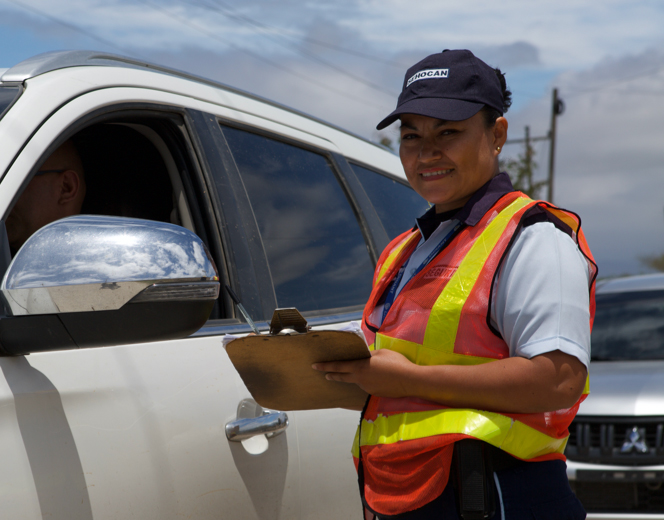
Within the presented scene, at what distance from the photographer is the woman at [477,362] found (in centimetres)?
141

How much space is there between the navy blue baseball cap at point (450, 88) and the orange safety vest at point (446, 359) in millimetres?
238

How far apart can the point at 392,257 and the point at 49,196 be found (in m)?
1.00

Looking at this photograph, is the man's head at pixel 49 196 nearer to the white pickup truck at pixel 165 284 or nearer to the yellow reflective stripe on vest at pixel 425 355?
the white pickup truck at pixel 165 284

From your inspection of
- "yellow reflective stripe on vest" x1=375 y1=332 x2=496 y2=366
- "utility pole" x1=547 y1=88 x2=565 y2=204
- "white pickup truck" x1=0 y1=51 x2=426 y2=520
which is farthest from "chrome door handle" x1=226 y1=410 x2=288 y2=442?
"utility pole" x1=547 y1=88 x2=565 y2=204

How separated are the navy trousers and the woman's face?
0.62 meters

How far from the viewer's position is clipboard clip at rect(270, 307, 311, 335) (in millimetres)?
1392

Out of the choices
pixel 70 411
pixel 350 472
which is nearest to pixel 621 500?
pixel 350 472

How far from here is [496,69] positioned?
1809mm

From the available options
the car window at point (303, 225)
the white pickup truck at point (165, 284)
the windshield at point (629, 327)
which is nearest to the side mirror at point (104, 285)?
the white pickup truck at point (165, 284)

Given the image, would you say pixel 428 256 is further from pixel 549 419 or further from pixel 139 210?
pixel 139 210

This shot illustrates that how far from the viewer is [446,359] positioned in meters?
1.49

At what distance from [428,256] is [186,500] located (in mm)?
824

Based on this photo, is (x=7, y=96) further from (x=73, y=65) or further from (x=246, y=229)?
(x=246, y=229)

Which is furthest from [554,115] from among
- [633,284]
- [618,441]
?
[618,441]
